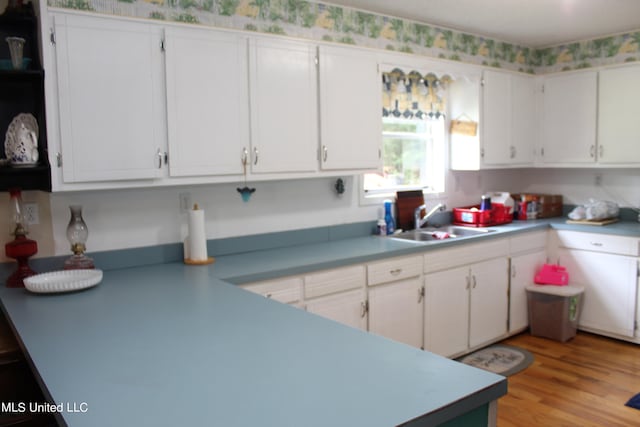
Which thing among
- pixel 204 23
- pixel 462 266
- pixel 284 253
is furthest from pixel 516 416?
pixel 204 23

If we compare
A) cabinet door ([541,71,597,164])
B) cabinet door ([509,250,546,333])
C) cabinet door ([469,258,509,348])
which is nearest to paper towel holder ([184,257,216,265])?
cabinet door ([469,258,509,348])

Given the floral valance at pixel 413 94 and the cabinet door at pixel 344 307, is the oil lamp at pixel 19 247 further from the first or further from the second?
the floral valance at pixel 413 94

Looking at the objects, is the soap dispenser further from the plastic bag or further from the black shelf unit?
the black shelf unit

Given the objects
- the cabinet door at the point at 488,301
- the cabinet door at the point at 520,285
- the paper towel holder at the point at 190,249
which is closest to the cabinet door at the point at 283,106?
the paper towel holder at the point at 190,249

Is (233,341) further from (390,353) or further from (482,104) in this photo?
(482,104)

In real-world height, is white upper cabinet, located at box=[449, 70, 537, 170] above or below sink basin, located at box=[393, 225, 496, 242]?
above

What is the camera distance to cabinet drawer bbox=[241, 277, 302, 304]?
9.10 ft

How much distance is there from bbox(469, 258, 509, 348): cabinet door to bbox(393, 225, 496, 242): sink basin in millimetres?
261

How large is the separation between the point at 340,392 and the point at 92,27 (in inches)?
82.0

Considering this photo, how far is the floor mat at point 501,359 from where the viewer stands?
371cm

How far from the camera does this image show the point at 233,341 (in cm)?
168

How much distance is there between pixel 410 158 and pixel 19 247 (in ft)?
9.82

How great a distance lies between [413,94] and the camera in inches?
168

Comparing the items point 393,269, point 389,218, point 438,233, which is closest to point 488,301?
point 438,233
